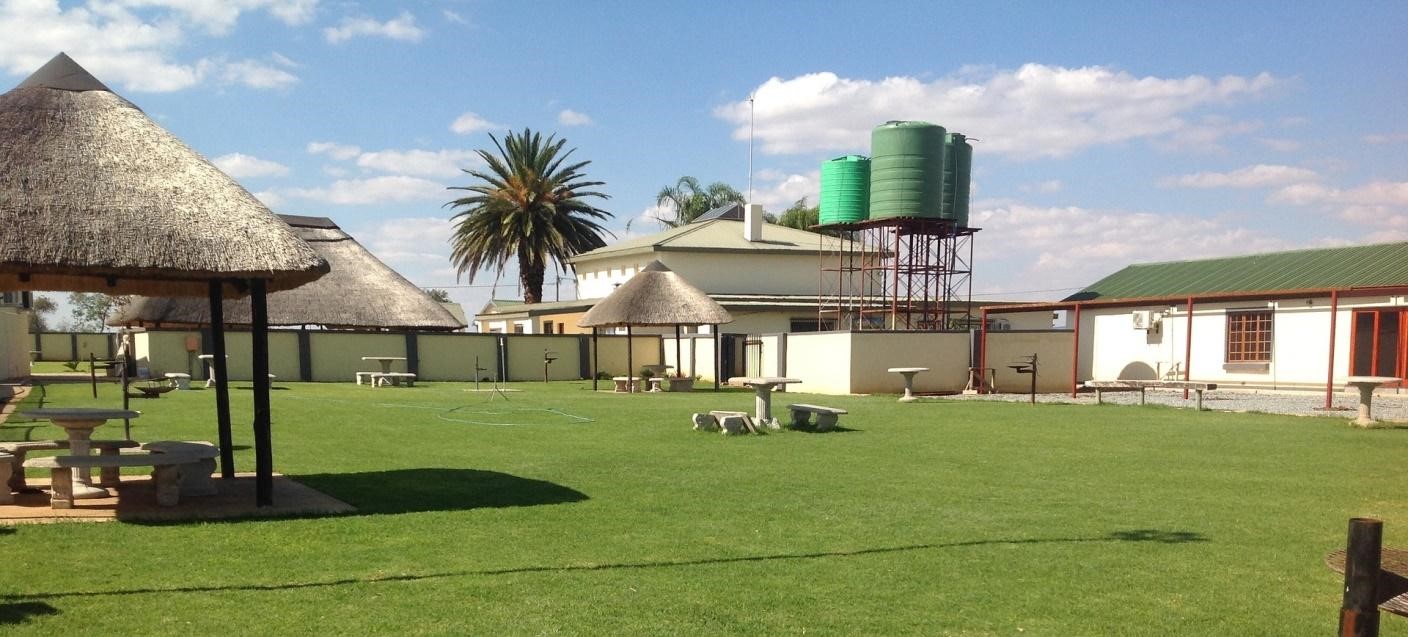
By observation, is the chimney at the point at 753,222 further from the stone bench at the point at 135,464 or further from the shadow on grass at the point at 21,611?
the shadow on grass at the point at 21,611

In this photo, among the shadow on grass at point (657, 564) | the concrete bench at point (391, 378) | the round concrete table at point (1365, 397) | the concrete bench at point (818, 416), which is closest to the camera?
the shadow on grass at point (657, 564)

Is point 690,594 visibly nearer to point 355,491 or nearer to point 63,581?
point 63,581

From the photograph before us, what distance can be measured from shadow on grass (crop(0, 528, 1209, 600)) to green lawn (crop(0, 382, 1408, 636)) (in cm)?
3

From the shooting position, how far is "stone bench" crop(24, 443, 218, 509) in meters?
8.28

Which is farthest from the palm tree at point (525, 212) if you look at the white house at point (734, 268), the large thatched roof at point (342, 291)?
the large thatched roof at point (342, 291)

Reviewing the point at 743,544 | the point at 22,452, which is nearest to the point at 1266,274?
the point at 743,544

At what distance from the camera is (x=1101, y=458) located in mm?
13352

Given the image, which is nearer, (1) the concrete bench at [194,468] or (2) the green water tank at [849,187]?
(1) the concrete bench at [194,468]

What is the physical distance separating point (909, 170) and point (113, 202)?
29.2 metres

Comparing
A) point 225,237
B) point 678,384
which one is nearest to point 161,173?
point 225,237

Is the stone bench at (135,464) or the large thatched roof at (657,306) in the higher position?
the large thatched roof at (657,306)

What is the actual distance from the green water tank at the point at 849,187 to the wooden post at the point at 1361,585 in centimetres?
3502

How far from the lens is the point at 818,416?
17.2m

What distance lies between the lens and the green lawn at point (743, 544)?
5.79 metres
